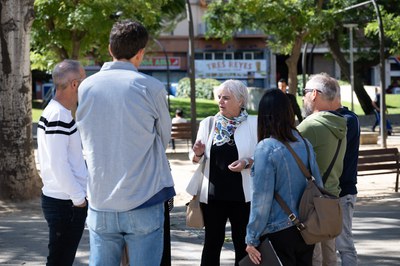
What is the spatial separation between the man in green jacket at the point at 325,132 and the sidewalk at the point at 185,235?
218cm

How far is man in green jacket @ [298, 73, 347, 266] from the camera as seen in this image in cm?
574

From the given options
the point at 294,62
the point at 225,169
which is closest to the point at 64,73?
the point at 225,169

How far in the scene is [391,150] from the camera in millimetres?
14609

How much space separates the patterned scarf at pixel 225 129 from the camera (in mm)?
6242

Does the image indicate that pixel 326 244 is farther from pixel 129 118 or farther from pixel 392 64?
pixel 392 64

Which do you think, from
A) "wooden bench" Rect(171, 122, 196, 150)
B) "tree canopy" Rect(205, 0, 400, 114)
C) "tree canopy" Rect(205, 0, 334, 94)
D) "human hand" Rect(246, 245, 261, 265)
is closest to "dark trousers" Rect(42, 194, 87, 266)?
"human hand" Rect(246, 245, 261, 265)

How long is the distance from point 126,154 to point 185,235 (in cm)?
548

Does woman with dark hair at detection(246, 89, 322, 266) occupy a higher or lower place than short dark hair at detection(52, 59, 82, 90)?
lower

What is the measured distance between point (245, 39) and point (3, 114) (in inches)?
2456

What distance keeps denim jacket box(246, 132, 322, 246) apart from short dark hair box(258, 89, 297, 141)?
0.26 feet

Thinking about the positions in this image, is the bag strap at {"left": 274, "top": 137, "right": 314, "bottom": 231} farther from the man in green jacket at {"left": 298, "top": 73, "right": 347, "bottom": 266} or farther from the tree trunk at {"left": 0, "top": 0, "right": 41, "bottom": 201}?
the tree trunk at {"left": 0, "top": 0, "right": 41, "bottom": 201}

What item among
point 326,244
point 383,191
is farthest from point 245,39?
point 326,244

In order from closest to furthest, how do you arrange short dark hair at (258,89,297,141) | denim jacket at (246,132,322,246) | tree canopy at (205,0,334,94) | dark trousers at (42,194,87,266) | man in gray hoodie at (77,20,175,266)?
1. man in gray hoodie at (77,20,175,266)
2. denim jacket at (246,132,322,246)
3. short dark hair at (258,89,297,141)
4. dark trousers at (42,194,87,266)
5. tree canopy at (205,0,334,94)

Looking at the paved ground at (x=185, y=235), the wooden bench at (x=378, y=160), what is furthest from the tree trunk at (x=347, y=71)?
the paved ground at (x=185, y=235)
